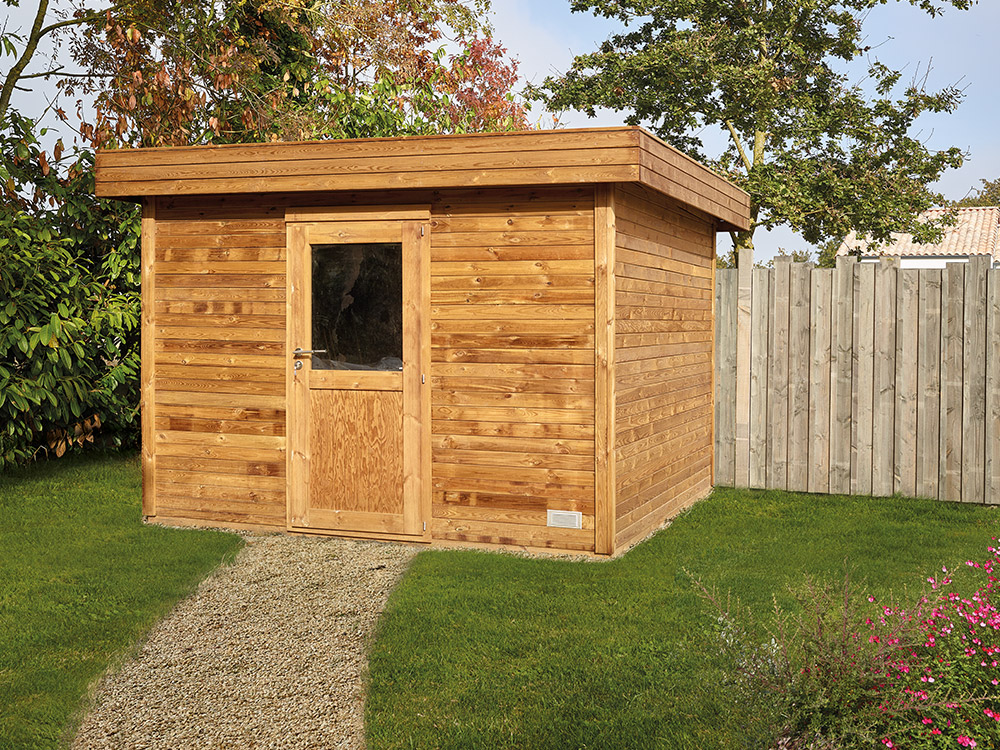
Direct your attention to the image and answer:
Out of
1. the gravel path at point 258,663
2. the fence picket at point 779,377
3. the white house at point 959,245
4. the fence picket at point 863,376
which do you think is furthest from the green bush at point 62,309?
the white house at point 959,245

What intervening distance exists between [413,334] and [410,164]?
1115 mm

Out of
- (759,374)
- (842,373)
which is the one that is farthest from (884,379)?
(759,374)

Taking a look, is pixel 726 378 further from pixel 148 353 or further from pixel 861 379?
pixel 148 353

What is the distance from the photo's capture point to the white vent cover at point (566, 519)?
657cm

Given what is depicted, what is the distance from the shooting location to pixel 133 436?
11.2 m

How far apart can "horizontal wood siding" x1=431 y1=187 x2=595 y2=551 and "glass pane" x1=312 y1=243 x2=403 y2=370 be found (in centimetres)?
29

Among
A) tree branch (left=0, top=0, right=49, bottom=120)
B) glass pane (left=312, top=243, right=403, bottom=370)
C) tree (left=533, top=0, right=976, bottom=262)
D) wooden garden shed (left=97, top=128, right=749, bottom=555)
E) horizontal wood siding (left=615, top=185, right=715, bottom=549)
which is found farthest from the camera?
tree (left=533, top=0, right=976, bottom=262)

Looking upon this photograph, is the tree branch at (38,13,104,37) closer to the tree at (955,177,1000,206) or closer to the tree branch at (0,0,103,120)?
the tree branch at (0,0,103,120)

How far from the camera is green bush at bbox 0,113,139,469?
9.18m

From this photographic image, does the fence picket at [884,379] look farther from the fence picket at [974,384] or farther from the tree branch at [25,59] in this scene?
the tree branch at [25,59]

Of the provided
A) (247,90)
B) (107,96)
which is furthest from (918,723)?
(107,96)

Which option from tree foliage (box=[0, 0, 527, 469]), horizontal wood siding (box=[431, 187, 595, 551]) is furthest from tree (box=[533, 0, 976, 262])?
horizontal wood siding (box=[431, 187, 595, 551])

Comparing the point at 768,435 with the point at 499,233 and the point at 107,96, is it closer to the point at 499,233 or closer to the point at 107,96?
the point at 499,233

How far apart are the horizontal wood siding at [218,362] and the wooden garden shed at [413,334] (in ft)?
0.05
